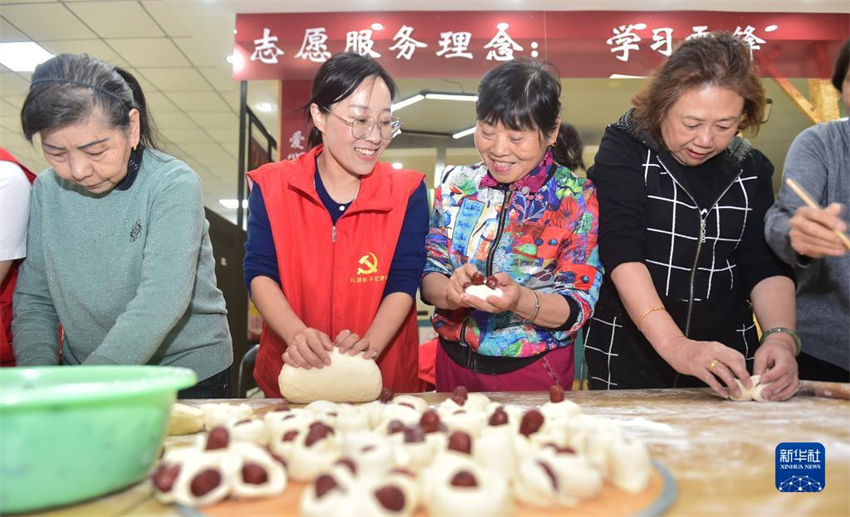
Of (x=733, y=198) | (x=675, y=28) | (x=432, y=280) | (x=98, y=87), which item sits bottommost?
(x=432, y=280)

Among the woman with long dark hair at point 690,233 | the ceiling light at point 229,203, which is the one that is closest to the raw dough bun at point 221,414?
the woman with long dark hair at point 690,233

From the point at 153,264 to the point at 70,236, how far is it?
27cm

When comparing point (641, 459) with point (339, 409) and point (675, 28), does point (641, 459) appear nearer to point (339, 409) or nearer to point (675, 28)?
point (339, 409)

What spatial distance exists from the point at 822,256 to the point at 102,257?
1679 millimetres

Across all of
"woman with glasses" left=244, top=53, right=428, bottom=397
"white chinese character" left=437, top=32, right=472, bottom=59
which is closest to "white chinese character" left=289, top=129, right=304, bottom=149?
"white chinese character" left=437, top=32, right=472, bottom=59

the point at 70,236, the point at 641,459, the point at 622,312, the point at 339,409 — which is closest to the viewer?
the point at 641,459

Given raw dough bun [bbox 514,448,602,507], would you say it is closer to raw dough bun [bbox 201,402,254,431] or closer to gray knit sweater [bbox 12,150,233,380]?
raw dough bun [bbox 201,402,254,431]

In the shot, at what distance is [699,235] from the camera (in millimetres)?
1687

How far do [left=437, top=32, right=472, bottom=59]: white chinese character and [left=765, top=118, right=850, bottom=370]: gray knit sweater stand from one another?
3.22m

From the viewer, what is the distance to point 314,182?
184 centimetres

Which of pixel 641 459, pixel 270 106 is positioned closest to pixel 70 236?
pixel 641 459

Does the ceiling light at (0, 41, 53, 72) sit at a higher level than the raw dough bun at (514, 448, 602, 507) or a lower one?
higher

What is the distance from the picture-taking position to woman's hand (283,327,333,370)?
1.54 meters

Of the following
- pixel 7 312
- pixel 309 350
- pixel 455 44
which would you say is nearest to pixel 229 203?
pixel 455 44
